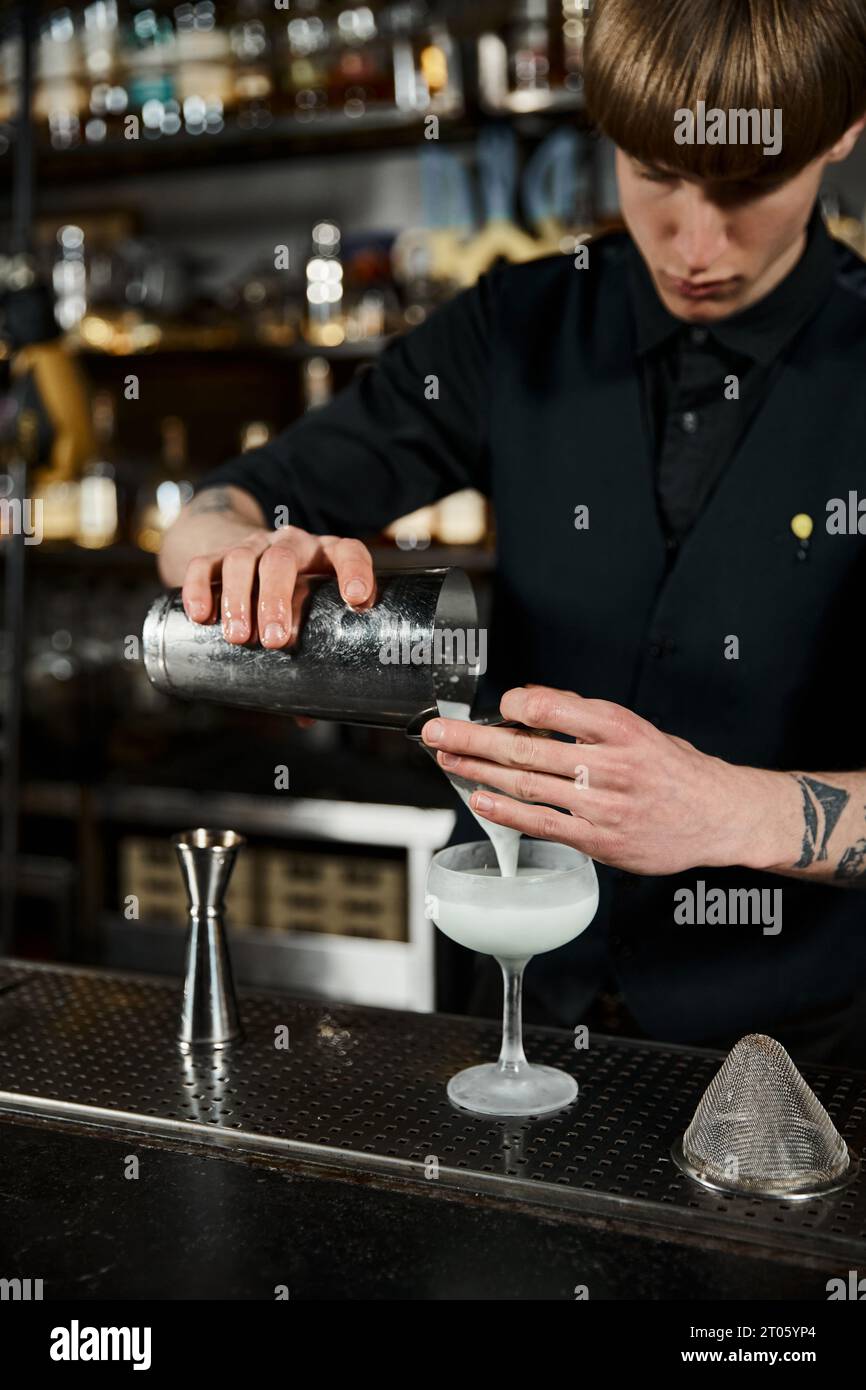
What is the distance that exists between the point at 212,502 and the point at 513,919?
714mm

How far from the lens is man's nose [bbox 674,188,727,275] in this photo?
1.30 m

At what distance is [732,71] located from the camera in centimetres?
118

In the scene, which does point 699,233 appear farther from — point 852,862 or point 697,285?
point 852,862

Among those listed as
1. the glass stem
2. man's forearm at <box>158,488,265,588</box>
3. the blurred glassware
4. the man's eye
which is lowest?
the glass stem

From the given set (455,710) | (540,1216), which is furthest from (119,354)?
(540,1216)

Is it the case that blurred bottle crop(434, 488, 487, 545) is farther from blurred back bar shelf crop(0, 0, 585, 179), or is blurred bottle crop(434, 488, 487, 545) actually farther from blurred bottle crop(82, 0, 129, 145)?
blurred bottle crop(82, 0, 129, 145)

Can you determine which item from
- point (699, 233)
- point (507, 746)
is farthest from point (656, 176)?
point (507, 746)

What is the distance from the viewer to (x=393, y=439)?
69.9 inches

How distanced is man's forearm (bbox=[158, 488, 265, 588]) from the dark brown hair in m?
0.59

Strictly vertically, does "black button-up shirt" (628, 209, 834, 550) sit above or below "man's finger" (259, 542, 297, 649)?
above

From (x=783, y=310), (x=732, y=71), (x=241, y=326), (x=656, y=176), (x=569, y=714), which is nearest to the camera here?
(x=569, y=714)

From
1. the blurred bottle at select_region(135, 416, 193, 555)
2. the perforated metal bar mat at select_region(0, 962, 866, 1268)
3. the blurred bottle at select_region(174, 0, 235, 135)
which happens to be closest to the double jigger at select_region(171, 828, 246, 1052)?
the perforated metal bar mat at select_region(0, 962, 866, 1268)

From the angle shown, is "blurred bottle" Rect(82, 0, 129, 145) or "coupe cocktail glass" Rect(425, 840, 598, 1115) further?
"blurred bottle" Rect(82, 0, 129, 145)

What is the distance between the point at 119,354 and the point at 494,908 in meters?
2.65
